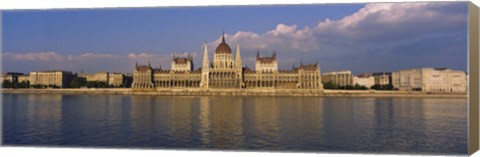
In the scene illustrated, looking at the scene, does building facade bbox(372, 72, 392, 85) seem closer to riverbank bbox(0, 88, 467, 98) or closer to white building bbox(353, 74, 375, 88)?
white building bbox(353, 74, 375, 88)

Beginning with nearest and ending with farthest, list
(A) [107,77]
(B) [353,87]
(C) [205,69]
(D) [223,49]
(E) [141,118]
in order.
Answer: (D) [223,49]
(E) [141,118]
(C) [205,69]
(B) [353,87]
(A) [107,77]

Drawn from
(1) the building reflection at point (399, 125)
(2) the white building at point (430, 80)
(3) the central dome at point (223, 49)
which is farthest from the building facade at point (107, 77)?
(2) the white building at point (430, 80)

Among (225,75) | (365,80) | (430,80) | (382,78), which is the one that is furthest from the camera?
(225,75)

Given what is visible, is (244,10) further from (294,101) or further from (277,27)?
(294,101)

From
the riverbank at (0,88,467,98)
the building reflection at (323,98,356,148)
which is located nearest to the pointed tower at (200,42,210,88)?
the riverbank at (0,88,467,98)

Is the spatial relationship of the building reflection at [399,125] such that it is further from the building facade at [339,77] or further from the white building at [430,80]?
the building facade at [339,77]

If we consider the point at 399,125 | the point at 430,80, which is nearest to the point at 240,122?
the point at 399,125

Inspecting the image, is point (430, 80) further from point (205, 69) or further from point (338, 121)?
point (205, 69)
